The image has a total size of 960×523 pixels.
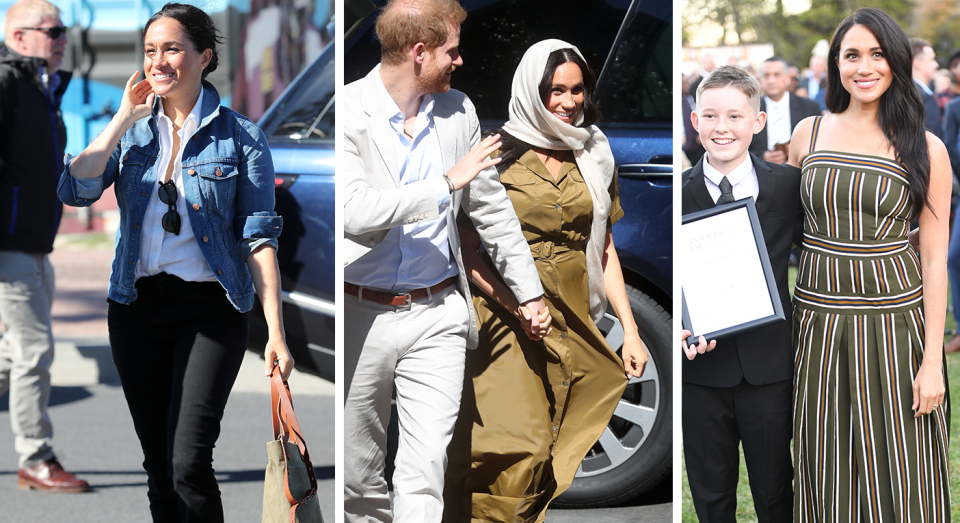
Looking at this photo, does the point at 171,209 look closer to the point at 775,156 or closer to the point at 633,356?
the point at 633,356

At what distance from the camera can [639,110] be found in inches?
125

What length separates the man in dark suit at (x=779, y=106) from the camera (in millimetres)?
4883

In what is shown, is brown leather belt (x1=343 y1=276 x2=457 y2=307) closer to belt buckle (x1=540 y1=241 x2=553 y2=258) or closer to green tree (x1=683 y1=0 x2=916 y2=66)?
belt buckle (x1=540 y1=241 x2=553 y2=258)

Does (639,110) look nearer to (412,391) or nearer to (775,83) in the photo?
(412,391)

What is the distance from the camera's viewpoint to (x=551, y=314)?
2992mm

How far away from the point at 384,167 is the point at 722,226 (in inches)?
42.4

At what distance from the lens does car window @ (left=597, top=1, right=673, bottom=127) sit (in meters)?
3.07

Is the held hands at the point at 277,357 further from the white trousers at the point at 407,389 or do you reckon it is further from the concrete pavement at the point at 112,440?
the concrete pavement at the point at 112,440

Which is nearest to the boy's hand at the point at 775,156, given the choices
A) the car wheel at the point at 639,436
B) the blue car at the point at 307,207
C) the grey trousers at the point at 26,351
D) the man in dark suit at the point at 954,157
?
the car wheel at the point at 639,436

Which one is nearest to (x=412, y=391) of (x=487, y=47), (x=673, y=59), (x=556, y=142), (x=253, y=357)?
(x=556, y=142)

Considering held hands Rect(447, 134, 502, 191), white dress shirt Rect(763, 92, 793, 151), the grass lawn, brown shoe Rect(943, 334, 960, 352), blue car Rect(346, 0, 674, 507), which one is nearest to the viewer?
held hands Rect(447, 134, 502, 191)

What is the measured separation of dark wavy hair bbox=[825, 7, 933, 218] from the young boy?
0.31 metres

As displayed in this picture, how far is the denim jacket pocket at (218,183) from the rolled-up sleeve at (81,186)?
10.9 inches

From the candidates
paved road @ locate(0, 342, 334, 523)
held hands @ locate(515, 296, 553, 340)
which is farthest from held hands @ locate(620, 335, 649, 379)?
paved road @ locate(0, 342, 334, 523)
